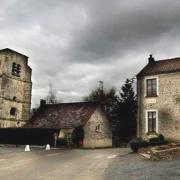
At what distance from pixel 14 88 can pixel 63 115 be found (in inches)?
525

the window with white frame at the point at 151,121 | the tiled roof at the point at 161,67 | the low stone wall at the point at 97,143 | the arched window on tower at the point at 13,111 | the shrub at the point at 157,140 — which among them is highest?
the tiled roof at the point at 161,67

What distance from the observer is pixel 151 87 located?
113 ft

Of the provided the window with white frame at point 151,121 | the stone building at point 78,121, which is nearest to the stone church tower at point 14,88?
the stone building at point 78,121

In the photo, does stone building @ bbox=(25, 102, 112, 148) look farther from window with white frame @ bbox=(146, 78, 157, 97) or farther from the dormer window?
window with white frame @ bbox=(146, 78, 157, 97)

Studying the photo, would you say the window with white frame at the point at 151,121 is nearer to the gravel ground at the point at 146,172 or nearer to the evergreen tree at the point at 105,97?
the gravel ground at the point at 146,172

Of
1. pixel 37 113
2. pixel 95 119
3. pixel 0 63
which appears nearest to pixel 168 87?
pixel 95 119

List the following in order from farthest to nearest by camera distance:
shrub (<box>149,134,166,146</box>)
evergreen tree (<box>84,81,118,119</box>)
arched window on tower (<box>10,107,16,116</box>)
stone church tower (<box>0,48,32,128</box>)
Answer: evergreen tree (<box>84,81,118,119</box>) → arched window on tower (<box>10,107,16,116</box>) → stone church tower (<box>0,48,32,128</box>) → shrub (<box>149,134,166,146</box>)

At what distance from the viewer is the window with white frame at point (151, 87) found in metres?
34.2

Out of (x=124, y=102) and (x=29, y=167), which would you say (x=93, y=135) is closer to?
(x=124, y=102)

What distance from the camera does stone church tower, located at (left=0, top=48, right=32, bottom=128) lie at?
54531 millimetres

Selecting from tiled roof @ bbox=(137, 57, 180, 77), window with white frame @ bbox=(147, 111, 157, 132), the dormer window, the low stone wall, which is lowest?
the low stone wall

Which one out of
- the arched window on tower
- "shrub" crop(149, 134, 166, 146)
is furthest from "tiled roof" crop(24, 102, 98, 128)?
"shrub" crop(149, 134, 166, 146)

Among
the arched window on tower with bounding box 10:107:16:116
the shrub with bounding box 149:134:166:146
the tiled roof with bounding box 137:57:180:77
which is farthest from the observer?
the arched window on tower with bounding box 10:107:16:116

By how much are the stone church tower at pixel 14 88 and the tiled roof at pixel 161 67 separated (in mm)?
27167
